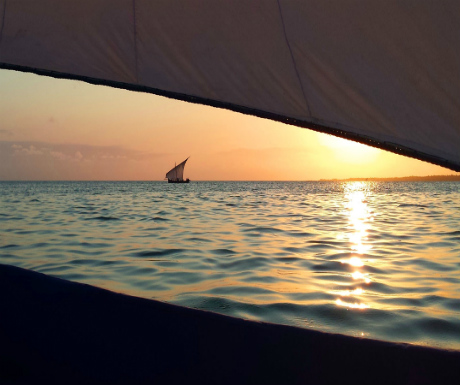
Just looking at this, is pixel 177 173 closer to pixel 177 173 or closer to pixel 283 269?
pixel 177 173

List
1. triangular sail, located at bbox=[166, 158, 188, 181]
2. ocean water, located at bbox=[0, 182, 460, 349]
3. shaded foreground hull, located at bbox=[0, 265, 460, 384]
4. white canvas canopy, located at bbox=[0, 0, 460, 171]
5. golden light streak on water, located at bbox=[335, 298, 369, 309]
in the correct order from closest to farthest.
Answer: shaded foreground hull, located at bbox=[0, 265, 460, 384] < white canvas canopy, located at bbox=[0, 0, 460, 171] < ocean water, located at bbox=[0, 182, 460, 349] < golden light streak on water, located at bbox=[335, 298, 369, 309] < triangular sail, located at bbox=[166, 158, 188, 181]

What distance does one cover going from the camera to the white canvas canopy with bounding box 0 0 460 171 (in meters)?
2.05

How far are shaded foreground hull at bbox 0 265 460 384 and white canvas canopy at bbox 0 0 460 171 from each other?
955mm

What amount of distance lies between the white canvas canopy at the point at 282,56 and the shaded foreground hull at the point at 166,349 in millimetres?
955

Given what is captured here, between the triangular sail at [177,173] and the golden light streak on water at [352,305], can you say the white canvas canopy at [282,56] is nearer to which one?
the golden light streak on water at [352,305]

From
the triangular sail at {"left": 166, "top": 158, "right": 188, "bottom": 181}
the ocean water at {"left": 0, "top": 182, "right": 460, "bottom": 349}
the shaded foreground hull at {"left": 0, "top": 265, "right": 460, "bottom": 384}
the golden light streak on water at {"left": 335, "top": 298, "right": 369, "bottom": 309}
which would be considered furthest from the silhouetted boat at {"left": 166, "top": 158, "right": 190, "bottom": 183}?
the shaded foreground hull at {"left": 0, "top": 265, "right": 460, "bottom": 384}

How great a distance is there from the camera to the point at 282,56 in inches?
85.8

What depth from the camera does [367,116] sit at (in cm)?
208

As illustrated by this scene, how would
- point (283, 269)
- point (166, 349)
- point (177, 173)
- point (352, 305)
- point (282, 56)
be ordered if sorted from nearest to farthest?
point (166, 349)
point (282, 56)
point (352, 305)
point (283, 269)
point (177, 173)

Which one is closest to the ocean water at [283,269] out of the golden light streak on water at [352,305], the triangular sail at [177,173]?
the golden light streak on water at [352,305]

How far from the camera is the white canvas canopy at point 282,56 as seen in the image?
2.05 metres

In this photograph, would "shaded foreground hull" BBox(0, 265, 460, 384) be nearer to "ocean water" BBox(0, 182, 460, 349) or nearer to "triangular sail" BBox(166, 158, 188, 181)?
"ocean water" BBox(0, 182, 460, 349)

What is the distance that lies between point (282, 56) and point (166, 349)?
4.52 feet

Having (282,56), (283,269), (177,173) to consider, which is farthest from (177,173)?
(282,56)
